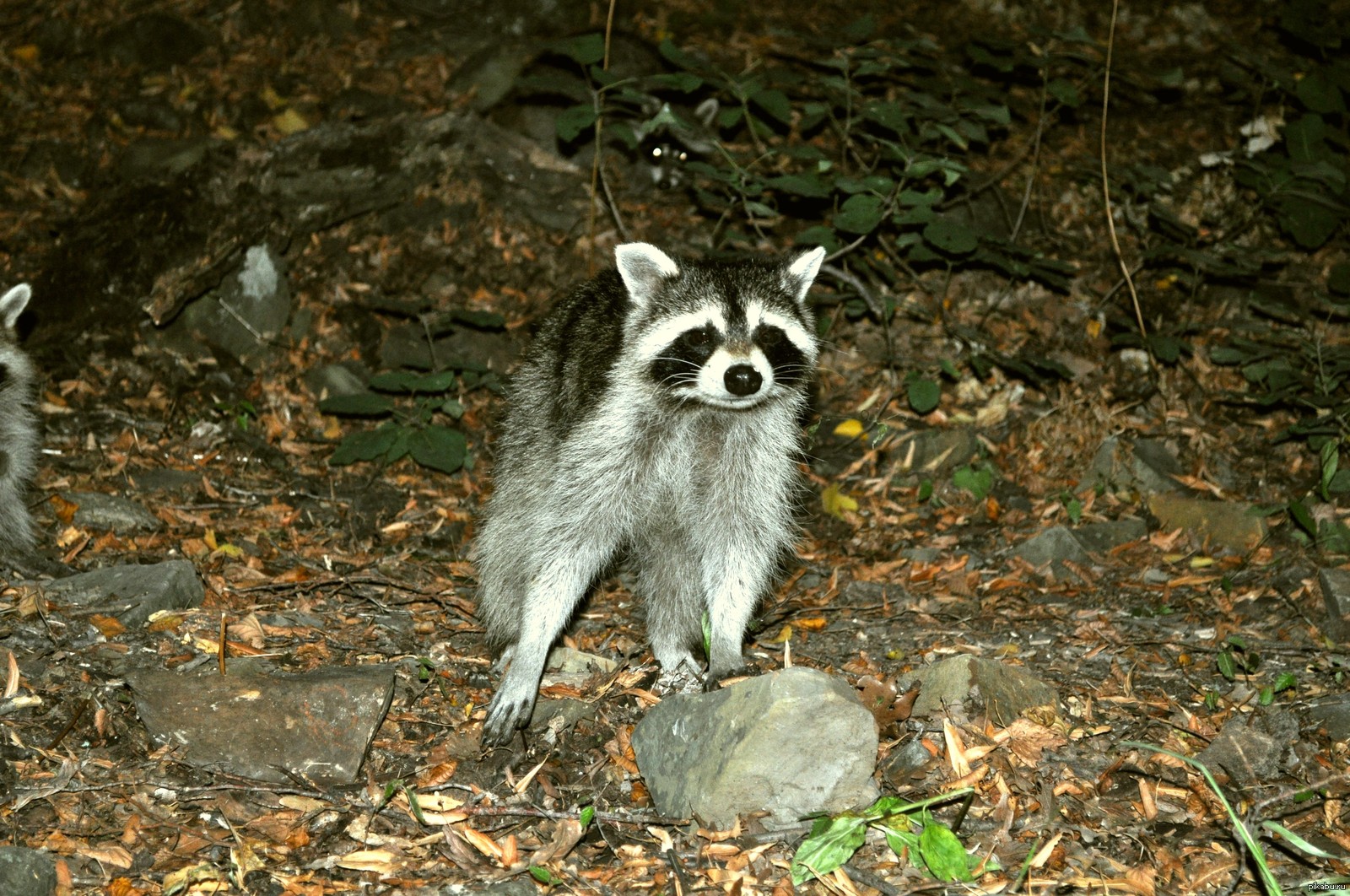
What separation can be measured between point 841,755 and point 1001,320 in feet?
12.7

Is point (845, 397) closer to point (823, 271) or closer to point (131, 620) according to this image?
point (823, 271)

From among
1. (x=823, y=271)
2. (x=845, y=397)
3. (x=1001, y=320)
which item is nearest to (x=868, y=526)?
(x=845, y=397)

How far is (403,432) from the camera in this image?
5102 millimetres

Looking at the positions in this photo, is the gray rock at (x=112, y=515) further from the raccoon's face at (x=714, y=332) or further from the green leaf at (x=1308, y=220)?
the green leaf at (x=1308, y=220)

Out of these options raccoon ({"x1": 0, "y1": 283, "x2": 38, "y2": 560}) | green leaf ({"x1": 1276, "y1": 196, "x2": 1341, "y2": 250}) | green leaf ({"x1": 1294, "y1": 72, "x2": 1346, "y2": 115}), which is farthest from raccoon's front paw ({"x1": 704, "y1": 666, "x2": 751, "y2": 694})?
green leaf ({"x1": 1294, "y1": 72, "x2": 1346, "y2": 115})

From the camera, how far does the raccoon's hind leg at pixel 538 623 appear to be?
11.7 ft

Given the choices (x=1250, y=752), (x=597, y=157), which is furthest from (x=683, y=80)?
(x=1250, y=752)

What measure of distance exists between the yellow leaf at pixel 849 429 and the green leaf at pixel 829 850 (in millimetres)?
3012

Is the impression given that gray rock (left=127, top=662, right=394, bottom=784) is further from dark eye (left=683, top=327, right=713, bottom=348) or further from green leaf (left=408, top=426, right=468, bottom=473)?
green leaf (left=408, top=426, right=468, bottom=473)

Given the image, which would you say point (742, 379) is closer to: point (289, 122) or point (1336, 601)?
point (1336, 601)

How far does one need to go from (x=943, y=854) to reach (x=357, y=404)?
334cm

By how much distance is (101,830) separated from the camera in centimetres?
292

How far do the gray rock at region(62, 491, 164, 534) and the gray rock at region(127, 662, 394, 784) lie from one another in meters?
1.39

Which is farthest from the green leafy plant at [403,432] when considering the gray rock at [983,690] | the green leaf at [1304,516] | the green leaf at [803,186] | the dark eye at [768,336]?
the green leaf at [1304,516]
